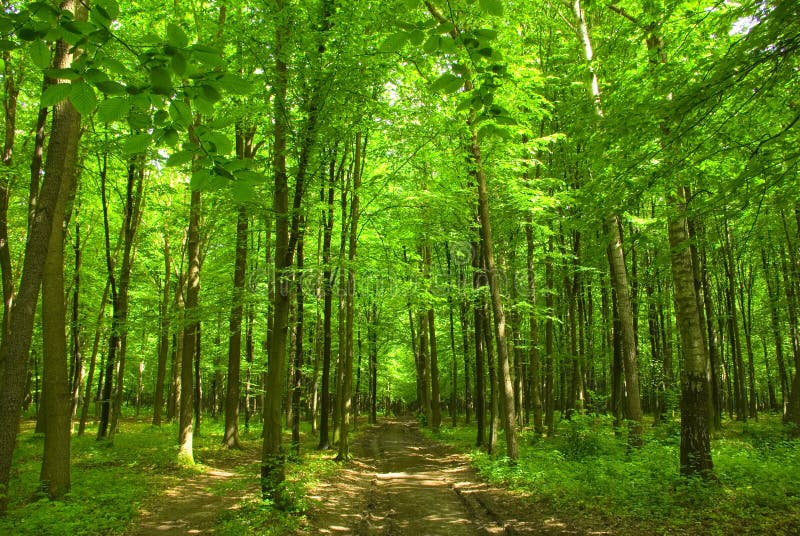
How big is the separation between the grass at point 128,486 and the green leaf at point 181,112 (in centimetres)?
691

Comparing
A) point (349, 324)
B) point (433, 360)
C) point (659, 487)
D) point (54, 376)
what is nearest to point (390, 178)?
point (349, 324)

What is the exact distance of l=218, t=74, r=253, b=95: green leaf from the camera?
181 centimetres

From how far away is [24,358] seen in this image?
20.4 feet

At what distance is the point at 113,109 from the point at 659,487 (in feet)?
31.3

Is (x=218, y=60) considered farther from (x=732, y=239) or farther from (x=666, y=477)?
(x=732, y=239)

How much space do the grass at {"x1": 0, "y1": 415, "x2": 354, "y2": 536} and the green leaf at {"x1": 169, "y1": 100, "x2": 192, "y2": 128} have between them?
691 centimetres

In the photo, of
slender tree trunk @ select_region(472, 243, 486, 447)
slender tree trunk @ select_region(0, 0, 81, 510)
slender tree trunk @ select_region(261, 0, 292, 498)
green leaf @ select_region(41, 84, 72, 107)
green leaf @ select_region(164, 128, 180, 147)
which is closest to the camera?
green leaf @ select_region(41, 84, 72, 107)

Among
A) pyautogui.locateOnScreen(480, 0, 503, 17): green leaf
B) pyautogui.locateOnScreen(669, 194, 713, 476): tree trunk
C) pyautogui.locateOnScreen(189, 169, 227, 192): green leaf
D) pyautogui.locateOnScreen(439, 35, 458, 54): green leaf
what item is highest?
pyautogui.locateOnScreen(480, 0, 503, 17): green leaf

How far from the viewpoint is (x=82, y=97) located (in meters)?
1.72

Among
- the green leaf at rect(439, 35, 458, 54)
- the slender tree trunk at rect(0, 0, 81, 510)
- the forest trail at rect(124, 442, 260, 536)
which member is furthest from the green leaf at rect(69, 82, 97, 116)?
the forest trail at rect(124, 442, 260, 536)

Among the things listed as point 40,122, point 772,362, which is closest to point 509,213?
point 40,122

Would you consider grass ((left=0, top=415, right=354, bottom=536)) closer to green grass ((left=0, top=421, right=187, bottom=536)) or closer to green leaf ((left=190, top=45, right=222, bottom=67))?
green grass ((left=0, top=421, right=187, bottom=536))

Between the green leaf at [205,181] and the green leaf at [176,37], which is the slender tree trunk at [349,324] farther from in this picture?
the green leaf at [176,37]

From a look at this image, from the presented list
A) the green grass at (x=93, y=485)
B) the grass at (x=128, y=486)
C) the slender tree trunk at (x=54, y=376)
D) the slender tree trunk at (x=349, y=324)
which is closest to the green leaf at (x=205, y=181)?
the grass at (x=128, y=486)
